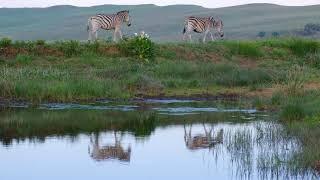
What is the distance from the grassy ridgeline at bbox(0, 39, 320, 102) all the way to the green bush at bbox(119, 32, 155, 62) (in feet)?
0.51

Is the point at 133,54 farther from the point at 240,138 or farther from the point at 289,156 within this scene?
the point at 289,156

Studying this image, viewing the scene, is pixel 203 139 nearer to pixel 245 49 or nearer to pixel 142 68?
pixel 142 68

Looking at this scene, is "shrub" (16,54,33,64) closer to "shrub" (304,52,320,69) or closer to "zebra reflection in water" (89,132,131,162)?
"shrub" (304,52,320,69)

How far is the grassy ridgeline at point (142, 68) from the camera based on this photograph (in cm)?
2689

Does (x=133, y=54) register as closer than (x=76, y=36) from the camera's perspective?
Yes

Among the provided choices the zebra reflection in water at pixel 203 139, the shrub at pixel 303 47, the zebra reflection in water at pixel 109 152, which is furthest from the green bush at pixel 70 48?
the zebra reflection in water at pixel 109 152

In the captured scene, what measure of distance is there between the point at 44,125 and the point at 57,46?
12307 mm

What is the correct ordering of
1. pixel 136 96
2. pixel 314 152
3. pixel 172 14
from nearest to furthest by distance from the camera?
pixel 314 152 → pixel 136 96 → pixel 172 14

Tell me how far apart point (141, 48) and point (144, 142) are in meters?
14.6

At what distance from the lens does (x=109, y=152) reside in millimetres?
18062

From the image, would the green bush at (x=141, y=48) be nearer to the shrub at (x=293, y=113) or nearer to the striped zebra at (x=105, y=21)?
the striped zebra at (x=105, y=21)

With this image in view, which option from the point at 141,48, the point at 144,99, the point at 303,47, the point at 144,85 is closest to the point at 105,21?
the point at 141,48

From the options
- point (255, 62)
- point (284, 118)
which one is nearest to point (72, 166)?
point (284, 118)

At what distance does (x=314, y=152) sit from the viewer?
15266 mm
